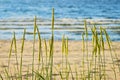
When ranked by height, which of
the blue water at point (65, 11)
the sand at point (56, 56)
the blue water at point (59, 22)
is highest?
the blue water at point (65, 11)

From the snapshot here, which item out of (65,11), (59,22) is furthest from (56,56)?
(65,11)

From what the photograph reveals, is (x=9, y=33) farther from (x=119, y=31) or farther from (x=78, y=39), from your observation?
(x=119, y=31)

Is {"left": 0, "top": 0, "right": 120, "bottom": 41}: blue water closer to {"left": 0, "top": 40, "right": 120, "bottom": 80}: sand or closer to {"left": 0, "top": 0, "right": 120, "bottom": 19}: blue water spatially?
{"left": 0, "top": 0, "right": 120, "bottom": 19}: blue water

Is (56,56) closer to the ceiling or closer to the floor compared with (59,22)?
closer to the floor

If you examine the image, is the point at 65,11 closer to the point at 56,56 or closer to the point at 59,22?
the point at 59,22

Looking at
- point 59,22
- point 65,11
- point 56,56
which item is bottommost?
point 56,56

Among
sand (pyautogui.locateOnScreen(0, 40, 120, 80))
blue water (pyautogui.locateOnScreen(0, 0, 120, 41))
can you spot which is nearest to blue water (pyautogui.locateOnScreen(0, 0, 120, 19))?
blue water (pyautogui.locateOnScreen(0, 0, 120, 41))

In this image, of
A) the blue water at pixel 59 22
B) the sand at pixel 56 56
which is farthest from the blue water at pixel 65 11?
the sand at pixel 56 56

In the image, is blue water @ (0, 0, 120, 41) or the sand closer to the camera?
the sand

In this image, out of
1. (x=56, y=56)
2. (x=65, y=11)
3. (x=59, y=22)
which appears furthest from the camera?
(x=65, y=11)

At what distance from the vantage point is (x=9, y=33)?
22.7 m

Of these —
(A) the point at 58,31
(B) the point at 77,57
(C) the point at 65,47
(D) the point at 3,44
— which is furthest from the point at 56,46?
(C) the point at 65,47

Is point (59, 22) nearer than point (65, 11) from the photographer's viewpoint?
Yes

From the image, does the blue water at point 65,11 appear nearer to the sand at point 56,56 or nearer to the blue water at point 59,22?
the blue water at point 59,22
